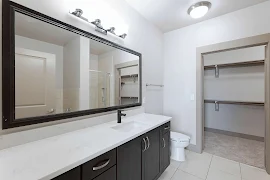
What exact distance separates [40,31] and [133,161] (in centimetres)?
145

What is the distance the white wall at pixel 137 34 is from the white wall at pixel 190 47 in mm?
207

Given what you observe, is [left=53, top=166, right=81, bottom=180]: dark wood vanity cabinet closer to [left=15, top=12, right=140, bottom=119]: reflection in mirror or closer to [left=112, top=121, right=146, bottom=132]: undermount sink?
[left=15, top=12, right=140, bottom=119]: reflection in mirror

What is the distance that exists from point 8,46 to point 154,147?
65.6 inches

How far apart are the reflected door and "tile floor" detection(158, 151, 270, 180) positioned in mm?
1779

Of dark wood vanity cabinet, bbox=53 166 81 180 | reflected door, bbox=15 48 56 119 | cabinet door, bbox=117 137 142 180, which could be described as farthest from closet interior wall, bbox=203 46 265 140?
dark wood vanity cabinet, bbox=53 166 81 180

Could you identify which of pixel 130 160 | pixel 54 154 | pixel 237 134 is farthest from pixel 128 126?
pixel 237 134

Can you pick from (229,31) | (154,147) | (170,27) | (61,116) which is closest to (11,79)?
(61,116)

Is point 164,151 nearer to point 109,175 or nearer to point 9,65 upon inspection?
point 109,175

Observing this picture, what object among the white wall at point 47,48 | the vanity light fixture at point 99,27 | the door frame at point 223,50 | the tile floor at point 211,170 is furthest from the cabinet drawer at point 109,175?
the door frame at point 223,50

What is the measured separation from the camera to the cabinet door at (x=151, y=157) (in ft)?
4.75

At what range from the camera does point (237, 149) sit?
2.78 metres

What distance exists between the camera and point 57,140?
110 centimetres

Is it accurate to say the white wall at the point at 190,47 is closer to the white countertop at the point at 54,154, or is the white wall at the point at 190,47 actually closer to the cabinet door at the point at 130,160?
the cabinet door at the point at 130,160

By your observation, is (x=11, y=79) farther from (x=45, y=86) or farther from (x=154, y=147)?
(x=154, y=147)
